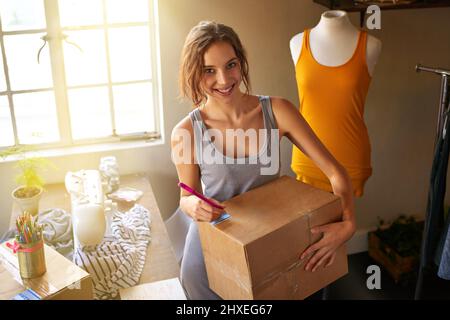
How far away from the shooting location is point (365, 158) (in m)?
2.26

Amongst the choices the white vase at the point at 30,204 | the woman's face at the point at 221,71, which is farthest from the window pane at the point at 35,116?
the woman's face at the point at 221,71

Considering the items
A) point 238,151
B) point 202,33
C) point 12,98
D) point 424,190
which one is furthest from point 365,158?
point 12,98

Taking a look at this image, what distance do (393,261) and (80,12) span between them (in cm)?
217

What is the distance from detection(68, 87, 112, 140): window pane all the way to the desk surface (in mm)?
289

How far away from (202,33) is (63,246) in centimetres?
95

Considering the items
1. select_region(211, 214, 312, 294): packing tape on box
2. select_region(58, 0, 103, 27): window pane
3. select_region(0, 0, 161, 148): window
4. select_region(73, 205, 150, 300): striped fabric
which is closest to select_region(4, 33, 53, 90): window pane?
select_region(0, 0, 161, 148): window

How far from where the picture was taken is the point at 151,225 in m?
2.14

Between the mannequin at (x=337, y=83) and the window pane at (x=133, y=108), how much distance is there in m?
0.86

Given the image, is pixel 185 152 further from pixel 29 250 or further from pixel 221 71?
pixel 29 250

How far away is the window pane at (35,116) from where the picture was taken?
254 centimetres

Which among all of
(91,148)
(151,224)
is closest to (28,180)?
(91,148)

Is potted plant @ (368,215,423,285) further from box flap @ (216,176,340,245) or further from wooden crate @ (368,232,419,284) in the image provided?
box flap @ (216,176,340,245)

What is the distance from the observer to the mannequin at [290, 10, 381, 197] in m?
2.14

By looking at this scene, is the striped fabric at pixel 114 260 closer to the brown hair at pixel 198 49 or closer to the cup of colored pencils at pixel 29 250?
the cup of colored pencils at pixel 29 250
